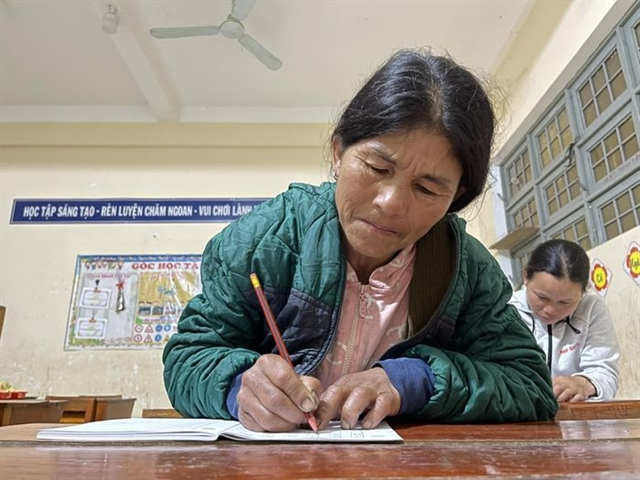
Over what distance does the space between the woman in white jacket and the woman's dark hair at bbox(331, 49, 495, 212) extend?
1.42 metres

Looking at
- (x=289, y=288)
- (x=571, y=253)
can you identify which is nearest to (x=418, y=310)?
(x=289, y=288)

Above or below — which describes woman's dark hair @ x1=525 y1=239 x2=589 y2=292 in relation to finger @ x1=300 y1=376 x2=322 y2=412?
above

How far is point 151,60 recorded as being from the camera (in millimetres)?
3758

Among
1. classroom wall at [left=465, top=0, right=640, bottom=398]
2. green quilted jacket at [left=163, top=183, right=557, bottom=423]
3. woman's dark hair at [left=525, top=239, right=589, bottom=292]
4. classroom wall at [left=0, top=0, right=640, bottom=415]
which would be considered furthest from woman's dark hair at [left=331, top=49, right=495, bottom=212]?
classroom wall at [left=0, top=0, right=640, bottom=415]

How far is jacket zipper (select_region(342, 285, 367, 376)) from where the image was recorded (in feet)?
2.90

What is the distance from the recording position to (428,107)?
2.67 ft

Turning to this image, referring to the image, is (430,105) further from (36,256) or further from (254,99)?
(36,256)

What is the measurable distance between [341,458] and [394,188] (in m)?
0.48

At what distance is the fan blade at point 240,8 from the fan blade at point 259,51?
13 centimetres

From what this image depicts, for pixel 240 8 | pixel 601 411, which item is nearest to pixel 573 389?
pixel 601 411

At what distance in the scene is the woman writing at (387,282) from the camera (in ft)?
2.53

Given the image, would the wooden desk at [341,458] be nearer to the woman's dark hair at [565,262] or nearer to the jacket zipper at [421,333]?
the jacket zipper at [421,333]

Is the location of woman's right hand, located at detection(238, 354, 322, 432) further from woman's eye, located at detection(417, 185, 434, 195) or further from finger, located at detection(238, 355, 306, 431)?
woman's eye, located at detection(417, 185, 434, 195)

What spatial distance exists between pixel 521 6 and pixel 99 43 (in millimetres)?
2949
